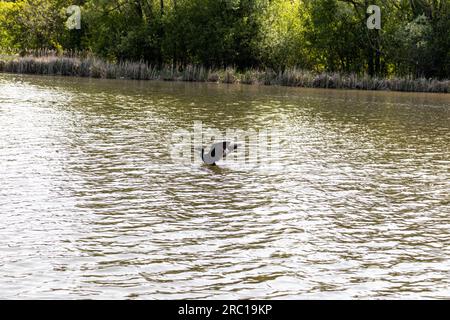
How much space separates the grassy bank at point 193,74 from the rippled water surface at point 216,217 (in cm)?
3181

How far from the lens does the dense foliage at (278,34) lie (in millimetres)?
56281

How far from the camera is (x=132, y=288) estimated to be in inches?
307

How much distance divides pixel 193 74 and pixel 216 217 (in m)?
46.4

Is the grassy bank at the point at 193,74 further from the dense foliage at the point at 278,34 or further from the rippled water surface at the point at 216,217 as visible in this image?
the rippled water surface at the point at 216,217

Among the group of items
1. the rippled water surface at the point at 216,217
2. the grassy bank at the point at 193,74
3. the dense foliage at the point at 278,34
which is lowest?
the rippled water surface at the point at 216,217

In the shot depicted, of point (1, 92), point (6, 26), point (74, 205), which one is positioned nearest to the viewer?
point (74, 205)

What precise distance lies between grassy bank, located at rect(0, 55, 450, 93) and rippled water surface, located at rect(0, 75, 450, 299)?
3181 centimetres

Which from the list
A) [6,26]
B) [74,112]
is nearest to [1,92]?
[74,112]

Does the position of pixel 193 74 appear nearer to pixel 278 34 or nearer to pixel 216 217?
pixel 278 34

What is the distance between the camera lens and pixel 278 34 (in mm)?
61406

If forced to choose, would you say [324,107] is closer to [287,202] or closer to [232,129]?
[232,129]

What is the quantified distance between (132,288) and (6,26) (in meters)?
71.7

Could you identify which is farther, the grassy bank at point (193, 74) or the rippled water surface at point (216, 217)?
the grassy bank at point (193, 74)

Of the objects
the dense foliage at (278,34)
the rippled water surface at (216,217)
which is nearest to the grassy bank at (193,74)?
the dense foliage at (278,34)
